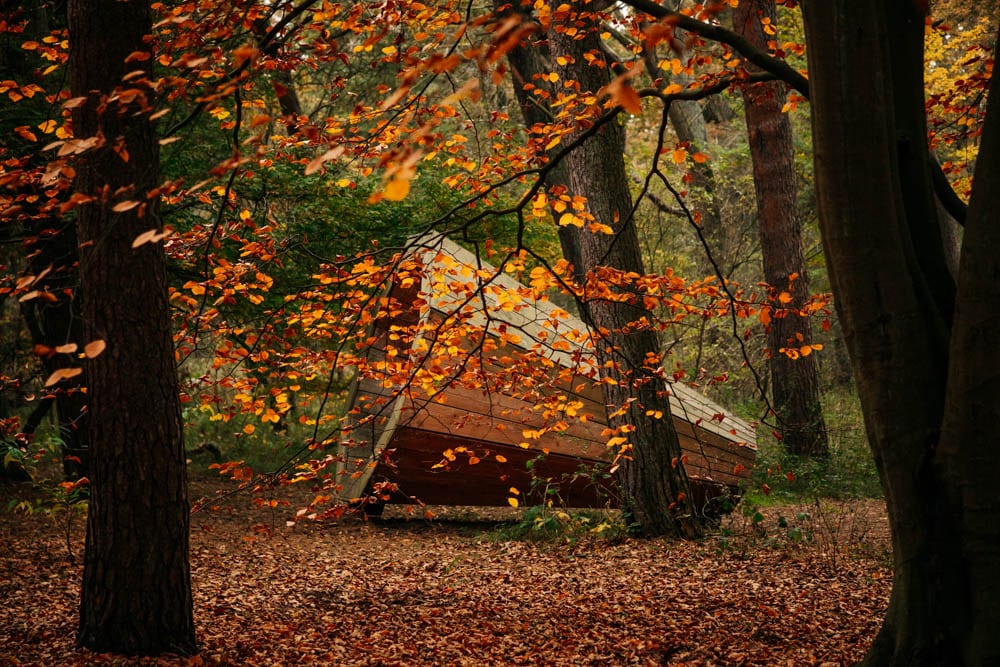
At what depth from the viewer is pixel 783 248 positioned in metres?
10.1

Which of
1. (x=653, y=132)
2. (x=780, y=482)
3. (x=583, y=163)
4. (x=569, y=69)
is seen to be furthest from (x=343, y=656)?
(x=653, y=132)

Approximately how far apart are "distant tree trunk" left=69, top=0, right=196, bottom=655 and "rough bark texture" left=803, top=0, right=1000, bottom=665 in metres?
2.89

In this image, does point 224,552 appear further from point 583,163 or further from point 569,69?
point 569,69

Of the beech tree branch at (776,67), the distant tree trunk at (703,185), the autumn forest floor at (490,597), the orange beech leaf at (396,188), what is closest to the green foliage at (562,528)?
the autumn forest floor at (490,597)

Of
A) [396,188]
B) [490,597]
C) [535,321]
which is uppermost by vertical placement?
[535,321]

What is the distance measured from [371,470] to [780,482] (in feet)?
18.0

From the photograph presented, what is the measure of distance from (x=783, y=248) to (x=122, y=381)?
327 inches

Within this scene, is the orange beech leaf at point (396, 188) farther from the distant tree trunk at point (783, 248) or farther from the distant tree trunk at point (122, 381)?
the distant tree trunk at point (783, 248)

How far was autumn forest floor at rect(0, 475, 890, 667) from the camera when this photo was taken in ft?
13.7

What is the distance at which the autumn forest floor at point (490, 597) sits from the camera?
4172mm

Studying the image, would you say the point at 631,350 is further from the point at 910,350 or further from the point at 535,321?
the point at 910,350

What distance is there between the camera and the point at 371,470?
22.3 ft

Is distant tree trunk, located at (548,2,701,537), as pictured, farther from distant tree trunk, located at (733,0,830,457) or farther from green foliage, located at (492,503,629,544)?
distant tree trunk, located at (733,0,830,457)

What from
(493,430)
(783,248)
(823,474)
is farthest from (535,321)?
(823,474)
